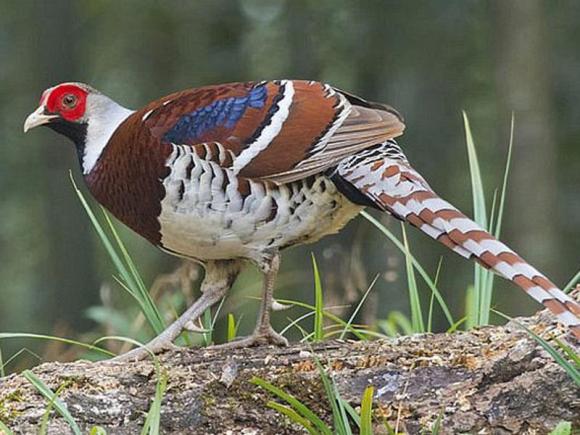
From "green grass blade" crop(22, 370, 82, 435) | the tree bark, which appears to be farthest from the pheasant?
"green grass blade" crop(22, 370, 82, 435)

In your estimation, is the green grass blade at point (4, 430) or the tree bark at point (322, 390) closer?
the green grass blade at point (4, 430)

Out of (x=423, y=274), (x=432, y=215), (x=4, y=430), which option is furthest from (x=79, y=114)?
(x=4, y=430)

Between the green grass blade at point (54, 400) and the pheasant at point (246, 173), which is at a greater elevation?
the pheasant at point (246, 173)

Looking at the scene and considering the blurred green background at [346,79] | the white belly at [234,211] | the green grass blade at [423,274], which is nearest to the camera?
the white belly at [234,211]

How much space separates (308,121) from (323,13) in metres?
8.00

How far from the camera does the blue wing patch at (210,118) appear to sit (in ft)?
16.6

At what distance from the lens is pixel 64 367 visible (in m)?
4.48

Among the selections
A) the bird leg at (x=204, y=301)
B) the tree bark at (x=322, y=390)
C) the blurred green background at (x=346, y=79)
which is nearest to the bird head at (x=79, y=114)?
the bird leg at (x=204, y=301)

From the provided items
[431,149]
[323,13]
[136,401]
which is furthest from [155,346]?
[323,13]

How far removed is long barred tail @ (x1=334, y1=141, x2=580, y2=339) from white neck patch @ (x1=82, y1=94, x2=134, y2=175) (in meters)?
1.11

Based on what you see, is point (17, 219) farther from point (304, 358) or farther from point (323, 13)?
point (304, 358)

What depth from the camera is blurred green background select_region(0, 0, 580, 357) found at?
8820mm

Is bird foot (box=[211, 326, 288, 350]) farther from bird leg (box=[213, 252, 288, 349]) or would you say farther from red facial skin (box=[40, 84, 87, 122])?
red facial skin (box=[40, 84, 87, 122])

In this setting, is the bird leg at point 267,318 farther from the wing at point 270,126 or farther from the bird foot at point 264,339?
the wing at point 270,126
